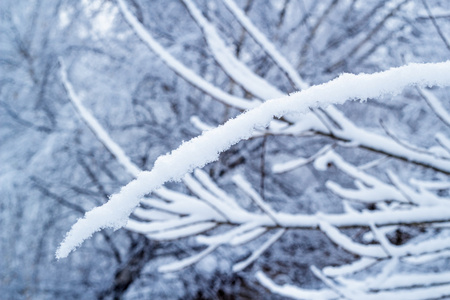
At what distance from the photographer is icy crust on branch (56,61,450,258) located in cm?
18

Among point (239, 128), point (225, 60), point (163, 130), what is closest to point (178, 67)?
point (225, 60)

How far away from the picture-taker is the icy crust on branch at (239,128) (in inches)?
7.0

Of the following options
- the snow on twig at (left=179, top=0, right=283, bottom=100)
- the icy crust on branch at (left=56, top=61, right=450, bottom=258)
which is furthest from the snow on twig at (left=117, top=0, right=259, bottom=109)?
the icy crust on branch at (left=56, top=61, right=450, bottom=258)

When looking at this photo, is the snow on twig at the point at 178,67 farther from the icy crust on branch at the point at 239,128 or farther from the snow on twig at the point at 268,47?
the icy crust on branch at the point at 239,128

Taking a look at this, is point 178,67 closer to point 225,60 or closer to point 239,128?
point 225,60

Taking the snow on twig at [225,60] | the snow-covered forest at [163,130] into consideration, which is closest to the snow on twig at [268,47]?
the snow on twig at [225,60]

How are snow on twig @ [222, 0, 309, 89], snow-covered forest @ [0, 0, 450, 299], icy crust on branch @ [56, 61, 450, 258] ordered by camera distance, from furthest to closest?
snow-covered forest @ [0, 0, 450, 299], snow on twig @ [222, 0, 309, 89], icy crust on branch @ [56, 61, 450, 258]

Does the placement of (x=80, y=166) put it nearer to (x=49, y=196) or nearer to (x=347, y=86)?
(x=49, y=196)

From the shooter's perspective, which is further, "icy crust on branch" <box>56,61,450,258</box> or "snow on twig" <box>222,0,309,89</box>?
"snow on twig" <box>222,0,309,89</box>

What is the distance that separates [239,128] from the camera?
177 millimetres

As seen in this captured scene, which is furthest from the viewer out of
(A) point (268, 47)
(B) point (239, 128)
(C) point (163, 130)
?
(C) point (163, 130)

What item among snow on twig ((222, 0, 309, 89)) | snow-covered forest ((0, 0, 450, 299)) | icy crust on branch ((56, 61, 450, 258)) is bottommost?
icy crust on branch ((56, 61, 450, 258))

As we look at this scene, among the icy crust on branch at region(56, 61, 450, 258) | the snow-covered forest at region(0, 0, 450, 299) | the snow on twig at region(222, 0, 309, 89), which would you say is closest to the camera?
the icy crust on branch at region(56, 61, 450, 258)

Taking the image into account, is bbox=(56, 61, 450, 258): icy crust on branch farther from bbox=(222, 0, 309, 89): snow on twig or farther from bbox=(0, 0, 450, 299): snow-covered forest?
bbox=(0, 0, 450, 299): snow-covered forest
